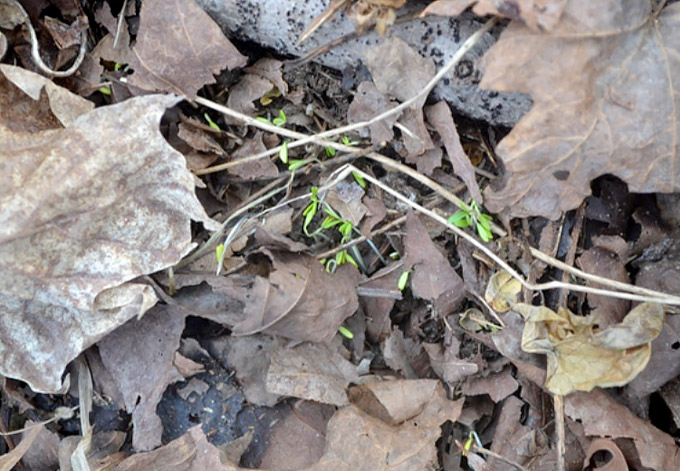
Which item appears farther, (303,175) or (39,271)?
(303,175)

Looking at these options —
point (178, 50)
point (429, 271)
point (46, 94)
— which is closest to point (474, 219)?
point (429, 271)

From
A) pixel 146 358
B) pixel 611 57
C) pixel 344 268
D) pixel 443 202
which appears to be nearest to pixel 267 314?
pixel 344 268

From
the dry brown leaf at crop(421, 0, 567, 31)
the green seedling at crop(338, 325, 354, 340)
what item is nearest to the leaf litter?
the green seedling at crop(338, 325, 354, 340)

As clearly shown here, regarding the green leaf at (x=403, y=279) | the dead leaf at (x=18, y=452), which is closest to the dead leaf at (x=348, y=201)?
the green leaf at (x=403, y=279)

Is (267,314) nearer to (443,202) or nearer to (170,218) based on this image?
(170,218)

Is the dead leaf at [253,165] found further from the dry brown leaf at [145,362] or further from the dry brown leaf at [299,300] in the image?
the dry brown leaf at [145,362]

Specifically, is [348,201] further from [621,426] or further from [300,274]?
[621,426]

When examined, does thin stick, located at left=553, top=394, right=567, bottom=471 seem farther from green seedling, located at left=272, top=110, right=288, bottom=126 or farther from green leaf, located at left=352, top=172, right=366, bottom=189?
green seedling, located at left=272, top=110, right=288, bottom=126
